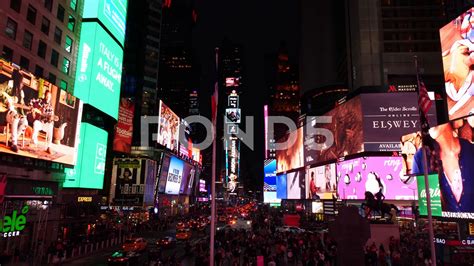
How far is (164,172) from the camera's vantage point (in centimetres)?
7412

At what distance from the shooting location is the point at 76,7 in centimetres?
4250

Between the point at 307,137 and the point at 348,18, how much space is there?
1269 inches

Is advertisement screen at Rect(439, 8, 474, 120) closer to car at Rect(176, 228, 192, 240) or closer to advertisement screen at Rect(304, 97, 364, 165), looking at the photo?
advertisement screen at Rect(304, 97, 364, 165)

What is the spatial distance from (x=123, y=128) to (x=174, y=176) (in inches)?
917

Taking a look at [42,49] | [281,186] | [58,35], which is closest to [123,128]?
[58,35]

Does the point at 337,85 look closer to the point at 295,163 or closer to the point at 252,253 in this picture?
the point at 295,163

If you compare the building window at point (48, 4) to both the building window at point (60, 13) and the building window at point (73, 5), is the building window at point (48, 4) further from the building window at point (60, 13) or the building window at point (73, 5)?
the building window at point (73, 5)

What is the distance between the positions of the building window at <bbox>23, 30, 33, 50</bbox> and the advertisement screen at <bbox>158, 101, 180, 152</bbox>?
34.3m

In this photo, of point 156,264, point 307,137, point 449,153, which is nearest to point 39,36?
point 156,264

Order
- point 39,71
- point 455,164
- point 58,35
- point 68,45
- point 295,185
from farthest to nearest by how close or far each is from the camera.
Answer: point 295,185 < point 68,45 < point 58,35 < point 39,71 < point 455,164

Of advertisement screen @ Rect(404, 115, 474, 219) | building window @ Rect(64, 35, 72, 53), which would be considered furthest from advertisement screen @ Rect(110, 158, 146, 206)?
advertisement screen @ Rect(404, 115, 474, 219)

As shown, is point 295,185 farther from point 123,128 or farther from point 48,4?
point 48,4

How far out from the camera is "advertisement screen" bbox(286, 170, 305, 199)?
89844mm

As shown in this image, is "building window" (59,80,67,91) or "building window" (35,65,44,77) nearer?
"building window" (35,65,44,77)
